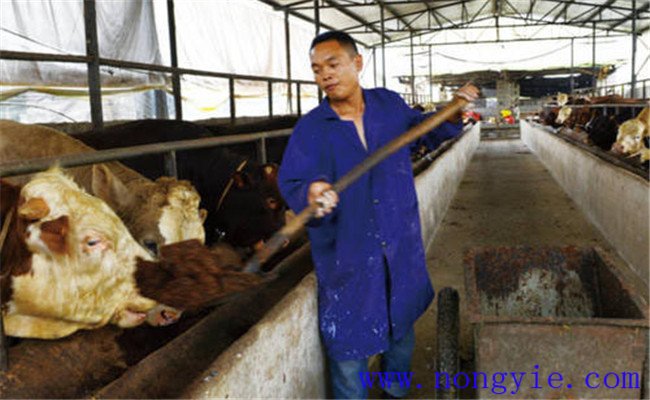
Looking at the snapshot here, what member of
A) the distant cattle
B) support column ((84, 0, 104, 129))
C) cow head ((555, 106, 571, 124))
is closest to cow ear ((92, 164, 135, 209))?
support column ((84, 0, 104, 129))

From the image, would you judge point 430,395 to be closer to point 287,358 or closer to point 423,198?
point 287,358

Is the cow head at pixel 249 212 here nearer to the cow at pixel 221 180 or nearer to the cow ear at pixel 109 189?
the cow at pixel 221 180

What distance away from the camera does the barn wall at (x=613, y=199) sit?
16.0 feet

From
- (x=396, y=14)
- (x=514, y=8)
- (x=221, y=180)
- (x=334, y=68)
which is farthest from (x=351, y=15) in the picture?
(x=334, y=68)

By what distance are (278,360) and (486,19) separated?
23332 mm

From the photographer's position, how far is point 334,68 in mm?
2502

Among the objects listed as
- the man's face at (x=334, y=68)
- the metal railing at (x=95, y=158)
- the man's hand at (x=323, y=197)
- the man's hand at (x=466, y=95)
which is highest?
the man's face at (x=334, y=68)

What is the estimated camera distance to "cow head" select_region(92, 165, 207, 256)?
2594 mm

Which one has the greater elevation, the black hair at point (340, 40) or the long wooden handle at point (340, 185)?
the black hair at point (340, 40)

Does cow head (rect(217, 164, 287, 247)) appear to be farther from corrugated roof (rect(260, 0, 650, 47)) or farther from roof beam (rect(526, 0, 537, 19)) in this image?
roof beam (rect(526, 0, 537, 19))

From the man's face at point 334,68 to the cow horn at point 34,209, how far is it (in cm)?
121

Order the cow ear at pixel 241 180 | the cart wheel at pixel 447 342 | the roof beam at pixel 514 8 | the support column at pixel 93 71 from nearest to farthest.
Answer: the cart wheel at pixel 447 342, the cow ear at pixel 241 180, the support column at pixel 93 71, the roof beam at pixel 514 8

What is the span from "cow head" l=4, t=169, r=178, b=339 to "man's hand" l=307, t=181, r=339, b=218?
0.70 m

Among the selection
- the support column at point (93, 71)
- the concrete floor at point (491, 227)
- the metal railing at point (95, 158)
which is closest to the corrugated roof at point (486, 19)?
the concrete floor at point (491, 227)
